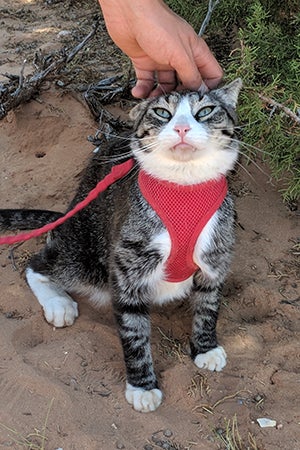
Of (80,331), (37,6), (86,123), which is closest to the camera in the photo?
(80,331)

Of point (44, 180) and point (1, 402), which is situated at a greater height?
point (1, 402)

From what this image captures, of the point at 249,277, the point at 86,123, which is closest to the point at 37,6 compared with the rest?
the point at 86,123

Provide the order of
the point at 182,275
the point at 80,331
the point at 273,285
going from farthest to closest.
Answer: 1. the point at 273,285
2. the point at 80,331
3. the point at 182,275

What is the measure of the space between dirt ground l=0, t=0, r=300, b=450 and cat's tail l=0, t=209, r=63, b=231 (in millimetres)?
158

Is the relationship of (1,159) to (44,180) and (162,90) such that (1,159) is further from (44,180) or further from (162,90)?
(162,90)

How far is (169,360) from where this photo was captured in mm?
2857

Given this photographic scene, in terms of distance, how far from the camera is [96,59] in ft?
17.7

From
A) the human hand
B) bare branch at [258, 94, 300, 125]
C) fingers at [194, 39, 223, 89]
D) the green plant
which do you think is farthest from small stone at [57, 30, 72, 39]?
bare branch at [258, 94, 300, 125]

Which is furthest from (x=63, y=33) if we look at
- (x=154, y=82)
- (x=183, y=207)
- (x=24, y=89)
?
(x=183, y=207)

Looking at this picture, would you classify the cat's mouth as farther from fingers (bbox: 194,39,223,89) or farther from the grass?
the grass

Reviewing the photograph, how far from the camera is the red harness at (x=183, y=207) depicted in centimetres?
255

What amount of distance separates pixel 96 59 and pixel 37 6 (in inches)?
80.6

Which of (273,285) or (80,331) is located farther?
(273,285)

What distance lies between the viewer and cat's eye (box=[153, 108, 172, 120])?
255 centimetres
